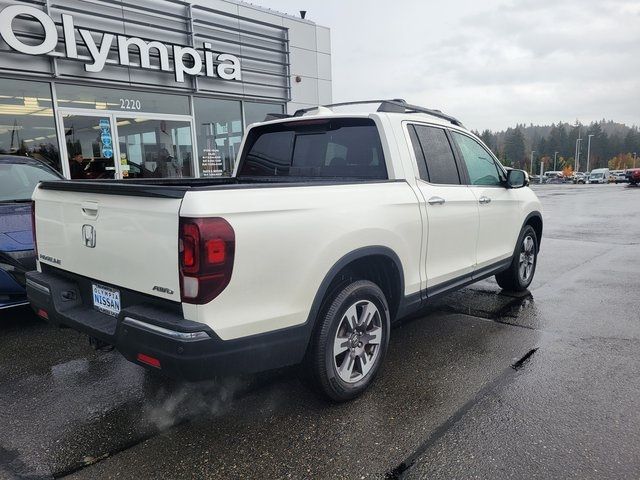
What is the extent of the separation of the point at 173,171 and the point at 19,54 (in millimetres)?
4072

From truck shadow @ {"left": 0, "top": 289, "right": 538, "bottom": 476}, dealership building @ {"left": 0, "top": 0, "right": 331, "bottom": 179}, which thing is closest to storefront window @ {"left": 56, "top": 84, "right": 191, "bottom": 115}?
dealership building @ {"left": 0, "top": 0, "right": 331, "bottom": 179}

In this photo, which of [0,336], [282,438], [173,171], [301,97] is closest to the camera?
[282,438]

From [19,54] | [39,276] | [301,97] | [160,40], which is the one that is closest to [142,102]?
[160,40]

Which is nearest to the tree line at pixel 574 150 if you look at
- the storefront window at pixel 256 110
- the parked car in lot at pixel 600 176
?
the parked car in lot at pixel 600 176

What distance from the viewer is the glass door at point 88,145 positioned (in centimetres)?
995

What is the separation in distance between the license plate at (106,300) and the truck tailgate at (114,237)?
62 mm

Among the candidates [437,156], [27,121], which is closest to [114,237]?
[437,156]

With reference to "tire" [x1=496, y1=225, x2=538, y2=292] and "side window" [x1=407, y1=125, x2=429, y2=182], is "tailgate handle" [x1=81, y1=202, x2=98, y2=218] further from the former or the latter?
"tire" [x1=496, y1=225, x2=538, y2=292]

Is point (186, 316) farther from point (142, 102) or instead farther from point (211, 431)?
point (142, 102)

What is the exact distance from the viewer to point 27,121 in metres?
9.39

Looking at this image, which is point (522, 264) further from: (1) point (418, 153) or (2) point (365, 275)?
(2) point (365, 275)

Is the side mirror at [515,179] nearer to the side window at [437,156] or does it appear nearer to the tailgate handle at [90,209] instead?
the side window at [437,156]

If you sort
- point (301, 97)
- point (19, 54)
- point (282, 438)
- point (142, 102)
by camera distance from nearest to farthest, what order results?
point (282, 438) → point (19, 54) → point (142, 102) → point (301, 97)

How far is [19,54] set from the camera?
8984 mm
